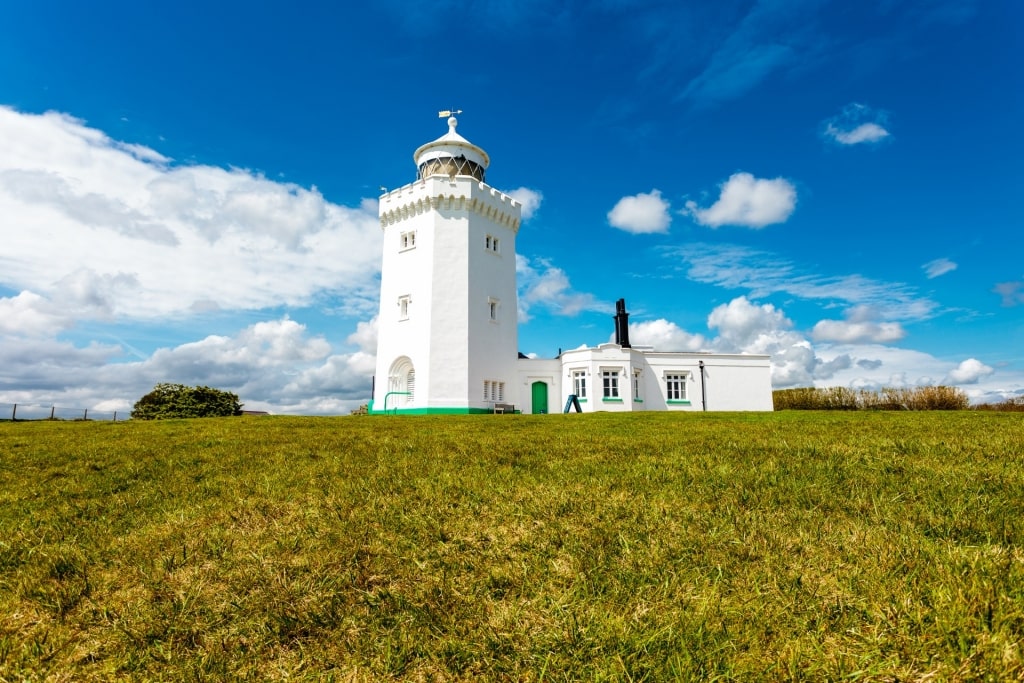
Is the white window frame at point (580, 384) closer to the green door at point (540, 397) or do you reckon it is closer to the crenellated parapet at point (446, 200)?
the green door at point (540, 397)

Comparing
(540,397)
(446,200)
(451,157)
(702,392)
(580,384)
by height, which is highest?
(451,157)

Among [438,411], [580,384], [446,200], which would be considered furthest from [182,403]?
[580,384]

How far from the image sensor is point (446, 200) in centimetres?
3069

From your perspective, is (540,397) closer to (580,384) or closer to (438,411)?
(580,384)

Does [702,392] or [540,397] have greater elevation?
[702,392]

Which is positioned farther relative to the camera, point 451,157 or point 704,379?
point 704,379

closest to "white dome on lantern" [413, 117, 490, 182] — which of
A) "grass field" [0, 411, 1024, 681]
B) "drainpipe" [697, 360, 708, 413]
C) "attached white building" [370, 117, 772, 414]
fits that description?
"attached white building" [370, 117, 772, 414]

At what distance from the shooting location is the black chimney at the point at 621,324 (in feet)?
123

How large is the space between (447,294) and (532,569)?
26.1m

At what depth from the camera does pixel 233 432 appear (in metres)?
12.8

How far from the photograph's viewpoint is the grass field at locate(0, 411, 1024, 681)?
10.6 ft

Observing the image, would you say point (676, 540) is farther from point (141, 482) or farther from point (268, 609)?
point (141, 482)

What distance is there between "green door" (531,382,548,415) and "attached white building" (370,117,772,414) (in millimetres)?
59

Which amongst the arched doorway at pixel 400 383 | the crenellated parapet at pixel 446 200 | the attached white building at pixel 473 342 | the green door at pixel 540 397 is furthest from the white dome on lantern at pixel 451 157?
the green door at pixel 540 397
